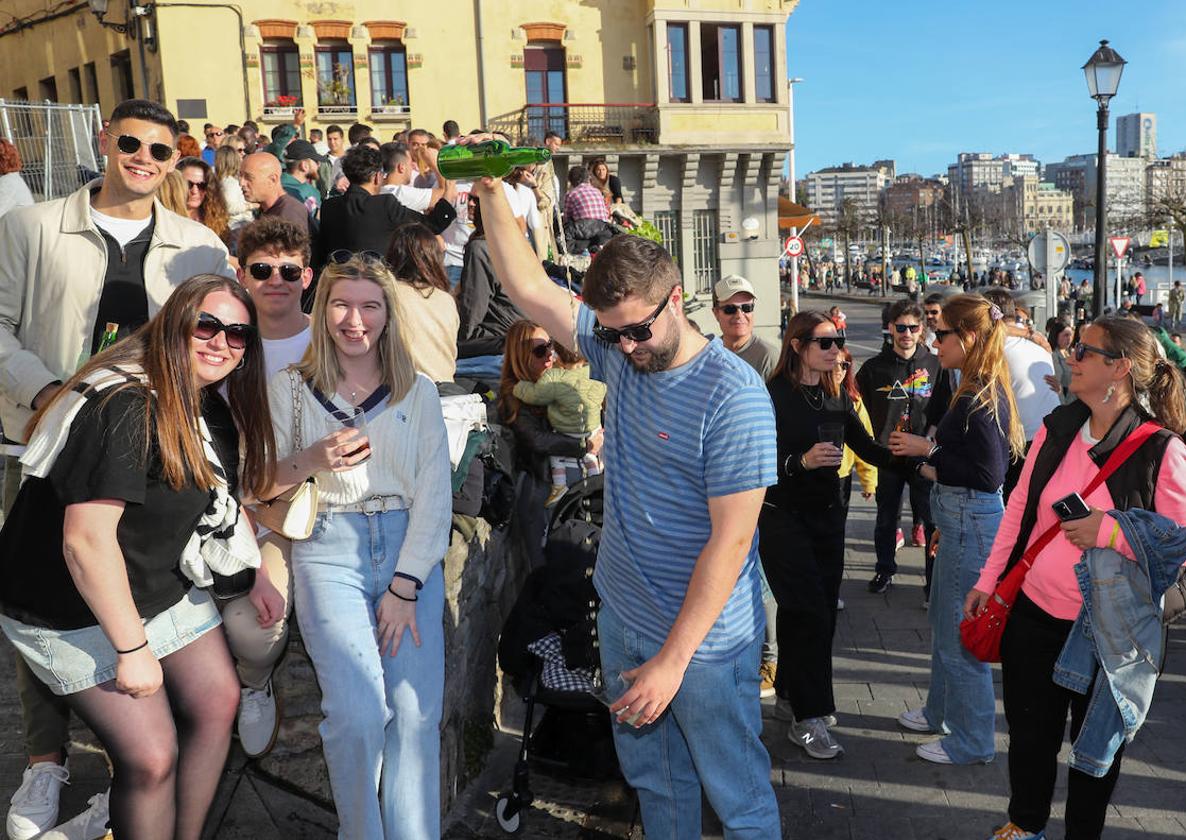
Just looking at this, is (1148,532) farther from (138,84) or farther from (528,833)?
(138,84)

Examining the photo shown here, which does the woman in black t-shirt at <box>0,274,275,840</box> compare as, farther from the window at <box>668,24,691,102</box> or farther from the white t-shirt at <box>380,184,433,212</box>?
the window at <box>668,24,691,102</box>

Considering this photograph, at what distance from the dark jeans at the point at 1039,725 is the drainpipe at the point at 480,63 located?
26350mm

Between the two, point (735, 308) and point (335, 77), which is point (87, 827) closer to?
point (735, 308)

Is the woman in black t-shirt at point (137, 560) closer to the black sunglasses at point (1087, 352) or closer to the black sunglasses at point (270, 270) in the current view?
the black sunglasses at point (270, 270)

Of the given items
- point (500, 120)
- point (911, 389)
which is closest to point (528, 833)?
point (911, 389)

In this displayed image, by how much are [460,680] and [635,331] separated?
83.3 inches

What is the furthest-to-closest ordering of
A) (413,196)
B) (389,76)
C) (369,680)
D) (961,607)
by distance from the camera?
1. (389,76)
2. (413,196)
3. (961,607)
4. (369,680)

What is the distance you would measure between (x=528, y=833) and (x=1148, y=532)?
2606 mm

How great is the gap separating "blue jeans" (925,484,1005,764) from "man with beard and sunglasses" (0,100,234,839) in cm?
342

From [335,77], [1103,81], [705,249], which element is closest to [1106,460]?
[1103,81]

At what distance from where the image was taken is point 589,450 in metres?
5.79

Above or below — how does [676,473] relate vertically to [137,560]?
above

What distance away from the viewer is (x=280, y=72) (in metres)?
27.1

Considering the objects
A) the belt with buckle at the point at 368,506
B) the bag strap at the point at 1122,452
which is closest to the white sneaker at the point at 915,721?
the bag strap at the point at 1122,452
